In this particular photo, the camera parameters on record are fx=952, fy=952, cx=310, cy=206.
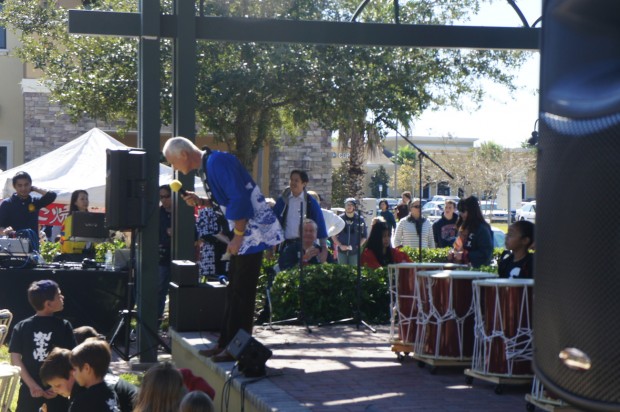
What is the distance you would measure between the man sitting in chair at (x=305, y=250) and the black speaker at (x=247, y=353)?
395cm

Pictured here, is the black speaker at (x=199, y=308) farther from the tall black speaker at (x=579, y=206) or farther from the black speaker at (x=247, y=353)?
the tall black speaker at (x=579, y=206)

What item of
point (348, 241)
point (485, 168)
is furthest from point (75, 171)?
point (485, 168)

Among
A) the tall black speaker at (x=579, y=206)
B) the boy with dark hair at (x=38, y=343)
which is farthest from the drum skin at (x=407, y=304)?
the tall black speaker at (x=579, y=206)

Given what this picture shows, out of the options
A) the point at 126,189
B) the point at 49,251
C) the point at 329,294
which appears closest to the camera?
the point at 126,189

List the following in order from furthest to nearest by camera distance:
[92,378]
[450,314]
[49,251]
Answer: [49,251]
[450,314]
[92,378]

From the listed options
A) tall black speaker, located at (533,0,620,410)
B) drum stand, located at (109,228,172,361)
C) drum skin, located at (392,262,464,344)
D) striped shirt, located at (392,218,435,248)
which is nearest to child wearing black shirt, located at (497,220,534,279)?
drum skin, located at (392,262,464,344)

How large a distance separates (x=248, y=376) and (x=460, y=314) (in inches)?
64.7

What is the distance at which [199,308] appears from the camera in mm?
8781

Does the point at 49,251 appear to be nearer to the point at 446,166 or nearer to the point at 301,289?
the point at 301,289

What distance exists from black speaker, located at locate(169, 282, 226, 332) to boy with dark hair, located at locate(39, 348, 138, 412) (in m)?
3.03

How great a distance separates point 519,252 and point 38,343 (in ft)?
11.2

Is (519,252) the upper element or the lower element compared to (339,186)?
lower

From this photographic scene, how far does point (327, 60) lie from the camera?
1856 cm

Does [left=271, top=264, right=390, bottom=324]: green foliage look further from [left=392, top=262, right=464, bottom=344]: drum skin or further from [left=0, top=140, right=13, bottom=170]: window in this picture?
[left=0, top=140, right=13, bottom=170]: window
